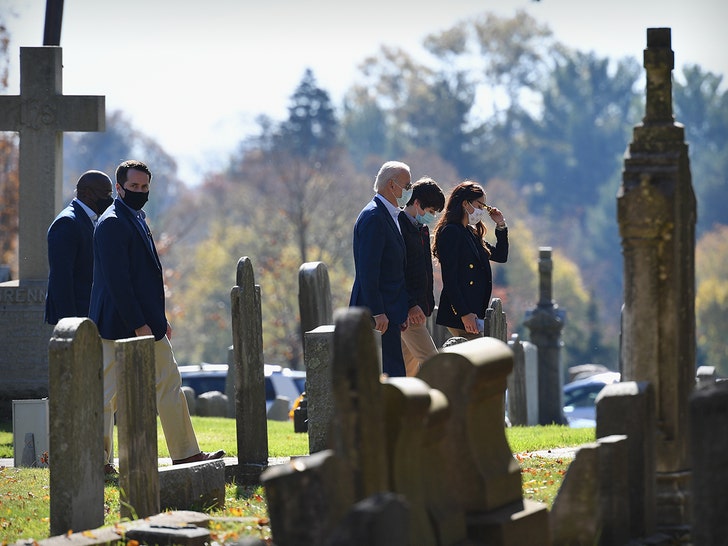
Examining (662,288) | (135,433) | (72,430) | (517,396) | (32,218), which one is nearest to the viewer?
(662,288)

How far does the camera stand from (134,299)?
9930mm

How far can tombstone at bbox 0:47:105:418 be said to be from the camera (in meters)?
15.1

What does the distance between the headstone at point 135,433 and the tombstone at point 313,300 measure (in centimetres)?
581

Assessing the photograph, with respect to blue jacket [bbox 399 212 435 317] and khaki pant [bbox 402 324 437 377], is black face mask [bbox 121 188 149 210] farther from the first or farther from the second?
khaki pant [bbox 402 324 437 377]

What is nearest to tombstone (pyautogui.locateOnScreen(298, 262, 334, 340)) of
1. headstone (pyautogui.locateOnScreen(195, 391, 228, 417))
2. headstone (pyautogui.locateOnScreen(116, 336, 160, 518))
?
headstone (pyautogui.locateOnScreen(116, 336, 160, 518))

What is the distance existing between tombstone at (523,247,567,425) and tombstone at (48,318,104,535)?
607 inches

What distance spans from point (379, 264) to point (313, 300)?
13.1 feet

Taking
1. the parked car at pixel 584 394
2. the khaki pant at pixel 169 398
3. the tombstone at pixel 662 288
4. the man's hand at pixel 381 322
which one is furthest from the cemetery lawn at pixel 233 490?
the parked car at pixel 584 394

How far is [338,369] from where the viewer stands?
6.06 meters

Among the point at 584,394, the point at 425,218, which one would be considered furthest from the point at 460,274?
the point at 584,394

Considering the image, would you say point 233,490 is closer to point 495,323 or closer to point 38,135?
point 495,323

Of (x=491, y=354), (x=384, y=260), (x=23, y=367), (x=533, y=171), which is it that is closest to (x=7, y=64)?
(x=23, y=367)

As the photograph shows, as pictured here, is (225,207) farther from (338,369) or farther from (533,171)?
(338,369)

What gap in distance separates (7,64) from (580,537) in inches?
1229
